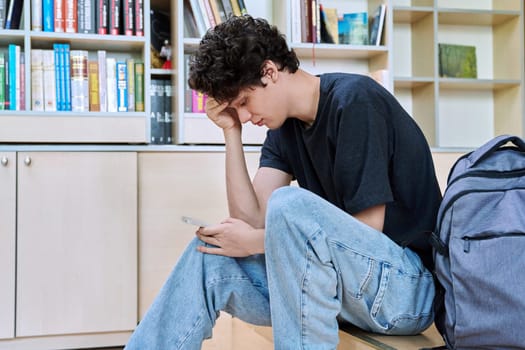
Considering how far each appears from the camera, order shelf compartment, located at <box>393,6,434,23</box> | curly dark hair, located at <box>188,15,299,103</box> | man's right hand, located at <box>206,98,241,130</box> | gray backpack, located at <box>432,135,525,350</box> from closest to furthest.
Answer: gray backpack, located at <box>432,135,525,350</box>, curly dark hair, located at <box>188,15,299,103</box>, man's right hand, located at <box>206,98,241,130</box>, shelf compartment, located at <box>393,6,434,23</box>

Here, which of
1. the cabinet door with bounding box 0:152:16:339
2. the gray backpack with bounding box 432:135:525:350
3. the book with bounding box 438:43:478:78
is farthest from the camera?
the book with bounding box 438:43:478:78

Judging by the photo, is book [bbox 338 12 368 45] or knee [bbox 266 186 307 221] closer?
knee [bbox 266 186 307 221]

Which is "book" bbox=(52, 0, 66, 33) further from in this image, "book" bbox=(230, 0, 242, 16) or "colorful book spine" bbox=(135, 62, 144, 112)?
"book" bbox=(230, 0, 242, 16)

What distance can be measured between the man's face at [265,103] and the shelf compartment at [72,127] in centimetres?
109

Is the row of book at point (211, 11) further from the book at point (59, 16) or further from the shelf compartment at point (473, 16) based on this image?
the shelf compartment at point (473, 16)

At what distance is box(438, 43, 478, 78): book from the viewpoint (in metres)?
3.11

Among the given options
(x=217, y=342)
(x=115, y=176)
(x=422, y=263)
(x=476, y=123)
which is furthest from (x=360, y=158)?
(x=476, y=123)

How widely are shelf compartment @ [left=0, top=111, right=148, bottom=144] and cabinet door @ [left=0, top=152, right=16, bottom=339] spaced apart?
0.32ft

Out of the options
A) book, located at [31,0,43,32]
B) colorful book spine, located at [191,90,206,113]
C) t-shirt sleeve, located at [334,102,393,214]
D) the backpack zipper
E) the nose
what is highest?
book, located at [31,0,43,32]

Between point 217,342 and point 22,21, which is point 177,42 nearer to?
point 22,21

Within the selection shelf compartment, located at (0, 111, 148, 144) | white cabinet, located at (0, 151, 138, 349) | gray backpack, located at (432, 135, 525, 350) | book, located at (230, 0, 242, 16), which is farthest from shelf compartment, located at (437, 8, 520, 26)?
gray backpack, located at (432, 135, 525, 350)

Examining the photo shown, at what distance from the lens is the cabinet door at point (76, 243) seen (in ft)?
7.68

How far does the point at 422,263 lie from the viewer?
131cm

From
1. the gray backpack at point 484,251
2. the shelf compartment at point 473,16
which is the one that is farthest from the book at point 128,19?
the gray backpack at point 484,251
